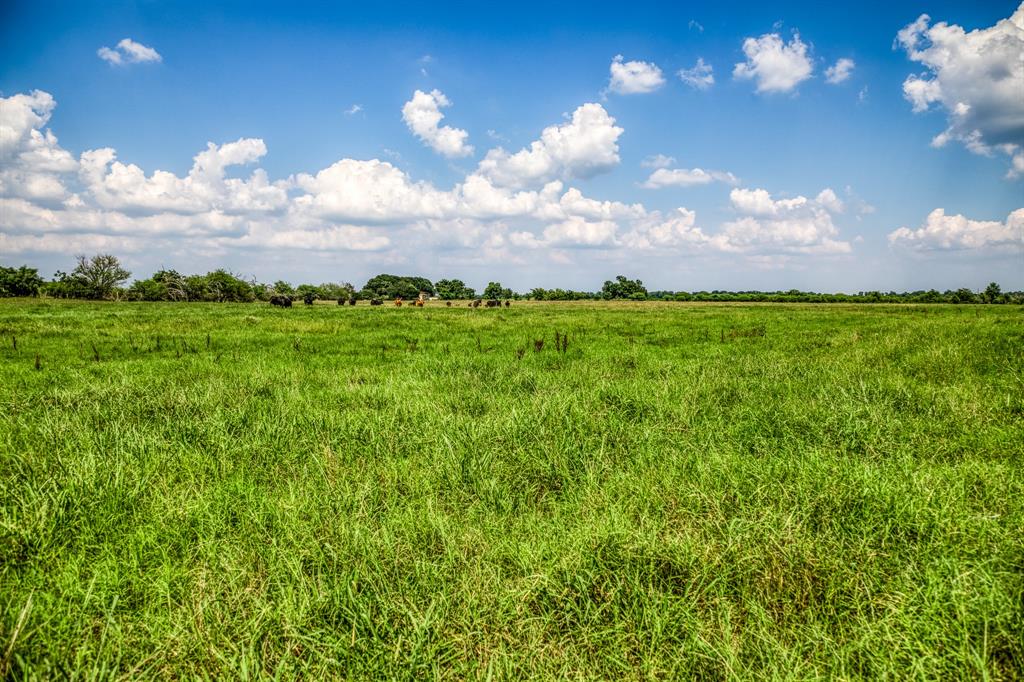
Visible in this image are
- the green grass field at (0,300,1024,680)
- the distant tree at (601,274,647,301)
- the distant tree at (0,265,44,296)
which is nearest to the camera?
the green grass field at (0,300,1024,680)

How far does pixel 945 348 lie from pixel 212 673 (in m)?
15.7

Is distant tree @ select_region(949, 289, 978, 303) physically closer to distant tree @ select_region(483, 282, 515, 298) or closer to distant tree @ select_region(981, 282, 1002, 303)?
distant tree @ select_region(981, 282, 1002, 303)

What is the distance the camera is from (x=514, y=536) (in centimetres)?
Result: 419

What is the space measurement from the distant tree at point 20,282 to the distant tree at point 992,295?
167 m

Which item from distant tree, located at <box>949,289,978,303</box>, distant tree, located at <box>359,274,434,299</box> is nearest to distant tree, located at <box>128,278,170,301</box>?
distant tree, located at <box>359,274,434,299</box>

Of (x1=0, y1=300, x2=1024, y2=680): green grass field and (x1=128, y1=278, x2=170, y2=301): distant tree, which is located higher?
(x1=128, y1=278, x2=170, y2=301): distant tree

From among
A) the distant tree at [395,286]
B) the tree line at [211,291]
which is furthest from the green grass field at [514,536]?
the distant tree at [395,286]

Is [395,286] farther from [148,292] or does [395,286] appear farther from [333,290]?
[148,292]

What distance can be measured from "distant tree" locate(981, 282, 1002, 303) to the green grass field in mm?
115397

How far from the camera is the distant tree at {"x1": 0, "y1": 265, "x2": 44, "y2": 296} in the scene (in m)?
81.7

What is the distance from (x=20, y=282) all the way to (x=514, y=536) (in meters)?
115

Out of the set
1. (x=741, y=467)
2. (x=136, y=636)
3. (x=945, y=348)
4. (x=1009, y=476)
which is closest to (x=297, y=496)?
(x=136, y=636)

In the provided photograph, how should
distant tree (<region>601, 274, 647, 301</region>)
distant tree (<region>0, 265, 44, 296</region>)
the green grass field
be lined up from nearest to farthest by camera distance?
the green grass field < distant tree (<region>0, 265, 44, 296</region>) < distant tree (<region>601, 274, 647, 301</region>)

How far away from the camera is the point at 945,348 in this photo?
1226 centimetres
